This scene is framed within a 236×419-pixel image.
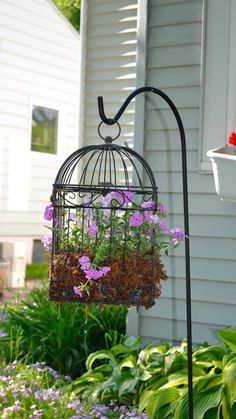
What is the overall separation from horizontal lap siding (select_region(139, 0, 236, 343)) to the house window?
180 inches

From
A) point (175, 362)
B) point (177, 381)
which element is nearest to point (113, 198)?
point (177, 381)

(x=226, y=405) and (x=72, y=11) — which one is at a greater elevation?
(x=72, y=11)

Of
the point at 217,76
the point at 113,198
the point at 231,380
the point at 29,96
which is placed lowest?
the point at 231,380

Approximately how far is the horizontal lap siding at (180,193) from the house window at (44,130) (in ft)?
15.0

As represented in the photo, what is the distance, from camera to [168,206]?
12.2 feet

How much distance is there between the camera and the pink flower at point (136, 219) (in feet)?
7.14

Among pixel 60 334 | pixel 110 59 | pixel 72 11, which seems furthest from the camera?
pixel 72 11

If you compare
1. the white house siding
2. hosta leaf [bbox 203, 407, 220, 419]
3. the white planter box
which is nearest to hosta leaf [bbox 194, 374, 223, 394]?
hosta leaf [bbox 203, 407, 220, 419]

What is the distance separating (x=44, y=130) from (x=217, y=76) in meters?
4.98

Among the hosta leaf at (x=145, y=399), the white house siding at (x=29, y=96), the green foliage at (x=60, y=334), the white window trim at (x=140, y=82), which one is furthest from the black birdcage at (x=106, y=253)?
the white house siding at (x=29, y=96)

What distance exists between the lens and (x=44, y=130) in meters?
8.30

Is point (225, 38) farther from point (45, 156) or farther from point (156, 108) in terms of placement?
point (45, 156)

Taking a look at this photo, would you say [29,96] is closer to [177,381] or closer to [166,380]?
[166,380]

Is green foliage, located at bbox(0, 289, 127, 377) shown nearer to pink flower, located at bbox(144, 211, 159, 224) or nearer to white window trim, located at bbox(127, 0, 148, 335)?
white window trim, located at bbox(127, 0, 148, 335)
